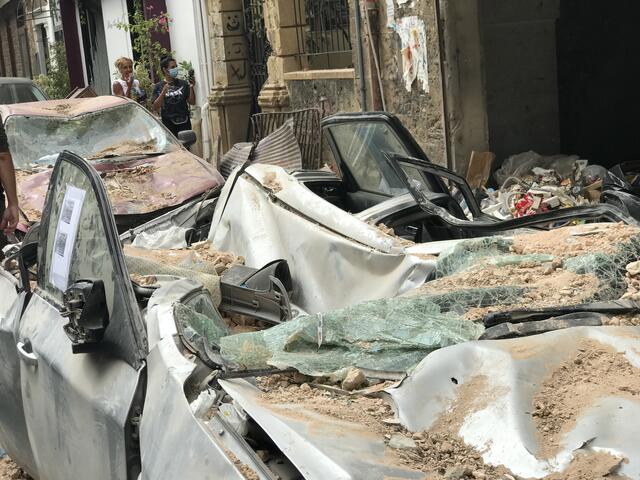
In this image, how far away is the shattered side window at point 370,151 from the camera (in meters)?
5.33

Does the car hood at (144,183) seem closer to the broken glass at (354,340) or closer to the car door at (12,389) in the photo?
the car door at (12,389)

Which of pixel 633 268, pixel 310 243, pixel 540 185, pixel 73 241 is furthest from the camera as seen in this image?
pixel 540 185

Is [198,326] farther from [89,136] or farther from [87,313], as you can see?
[89,136]

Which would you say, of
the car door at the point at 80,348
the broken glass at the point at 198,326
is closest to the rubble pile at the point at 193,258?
the car door at the point at 80,348

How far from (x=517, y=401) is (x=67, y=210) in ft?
6.77

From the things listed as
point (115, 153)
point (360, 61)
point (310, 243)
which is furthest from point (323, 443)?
point (360, 61)

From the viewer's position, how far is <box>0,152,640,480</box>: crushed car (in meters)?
2.31

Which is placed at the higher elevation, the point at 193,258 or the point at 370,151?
the point at 370,151

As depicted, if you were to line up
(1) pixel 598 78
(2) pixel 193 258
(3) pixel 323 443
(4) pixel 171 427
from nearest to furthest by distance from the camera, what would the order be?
(3) pixel 323 443, (4) pixel 171 427, (2) pixel 193 258, (1) pixel 598 78

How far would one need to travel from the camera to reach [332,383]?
2809 millimetres

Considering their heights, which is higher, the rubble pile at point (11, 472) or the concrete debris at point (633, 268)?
the concrete debris at point (633, 268)

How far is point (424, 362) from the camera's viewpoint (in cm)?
267

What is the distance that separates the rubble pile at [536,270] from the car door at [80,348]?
1043 millimetres

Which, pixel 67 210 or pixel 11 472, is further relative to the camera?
pixel 11 472
